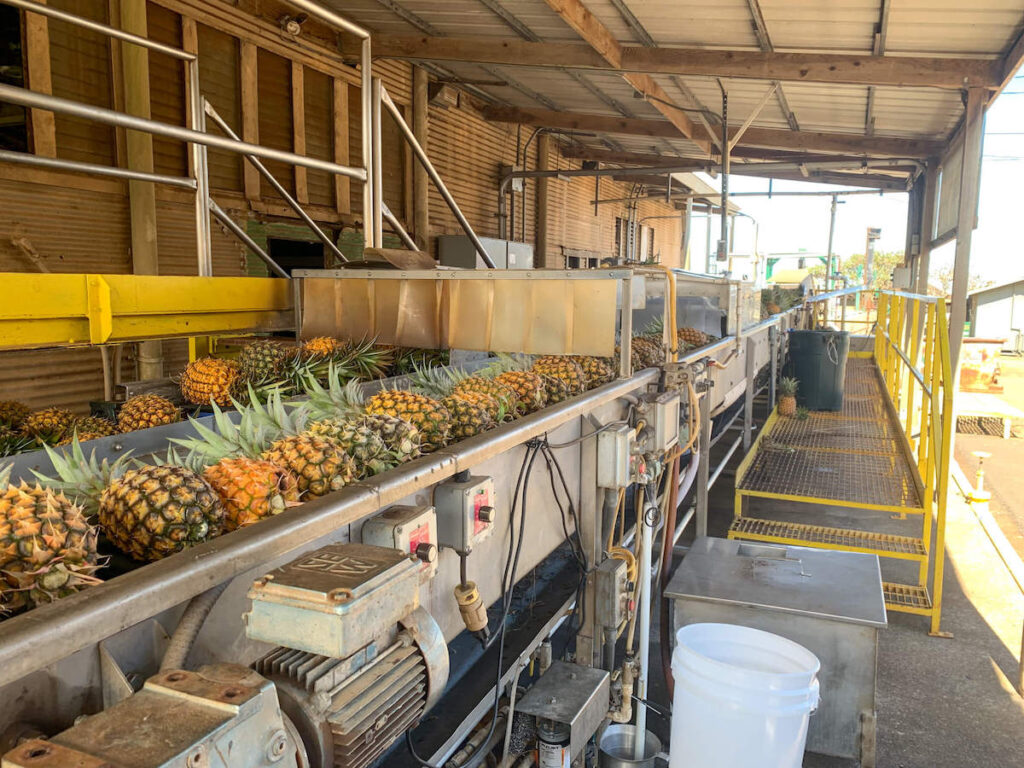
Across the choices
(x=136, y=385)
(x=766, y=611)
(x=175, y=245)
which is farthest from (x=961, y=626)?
(x=175, y=245)

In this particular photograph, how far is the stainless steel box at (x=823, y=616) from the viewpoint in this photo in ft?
12.3

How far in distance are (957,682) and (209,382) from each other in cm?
477

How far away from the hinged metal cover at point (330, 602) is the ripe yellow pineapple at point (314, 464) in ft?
1.49

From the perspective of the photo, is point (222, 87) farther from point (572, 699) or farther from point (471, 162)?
point (572, 699)

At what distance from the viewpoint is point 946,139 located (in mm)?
11094

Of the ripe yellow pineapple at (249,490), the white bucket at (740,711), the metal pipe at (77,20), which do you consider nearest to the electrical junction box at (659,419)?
the white bucket at (740,711)

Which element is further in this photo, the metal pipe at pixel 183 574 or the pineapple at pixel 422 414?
the pineapple at pixel 422 414

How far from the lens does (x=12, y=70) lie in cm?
622

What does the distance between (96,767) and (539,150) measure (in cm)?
1523

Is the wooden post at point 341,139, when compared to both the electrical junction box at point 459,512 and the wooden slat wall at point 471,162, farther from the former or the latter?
the electrical junction box at point 459,512

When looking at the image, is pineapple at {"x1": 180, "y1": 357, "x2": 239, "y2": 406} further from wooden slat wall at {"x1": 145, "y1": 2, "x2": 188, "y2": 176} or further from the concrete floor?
wooden slat wall at {"x1": 145, "y1": 2, "x2": 188, "y2": 176}

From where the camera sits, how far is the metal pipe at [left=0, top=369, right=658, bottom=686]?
1.03 metres

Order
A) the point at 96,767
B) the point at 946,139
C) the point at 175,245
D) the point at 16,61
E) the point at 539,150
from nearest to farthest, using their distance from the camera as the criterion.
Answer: the point at 96,767 < the point at 16,61 < the point at 175,245 < the point at 946,139 < the point at 539,150

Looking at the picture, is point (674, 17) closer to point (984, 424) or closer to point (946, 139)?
point (946, 139)
